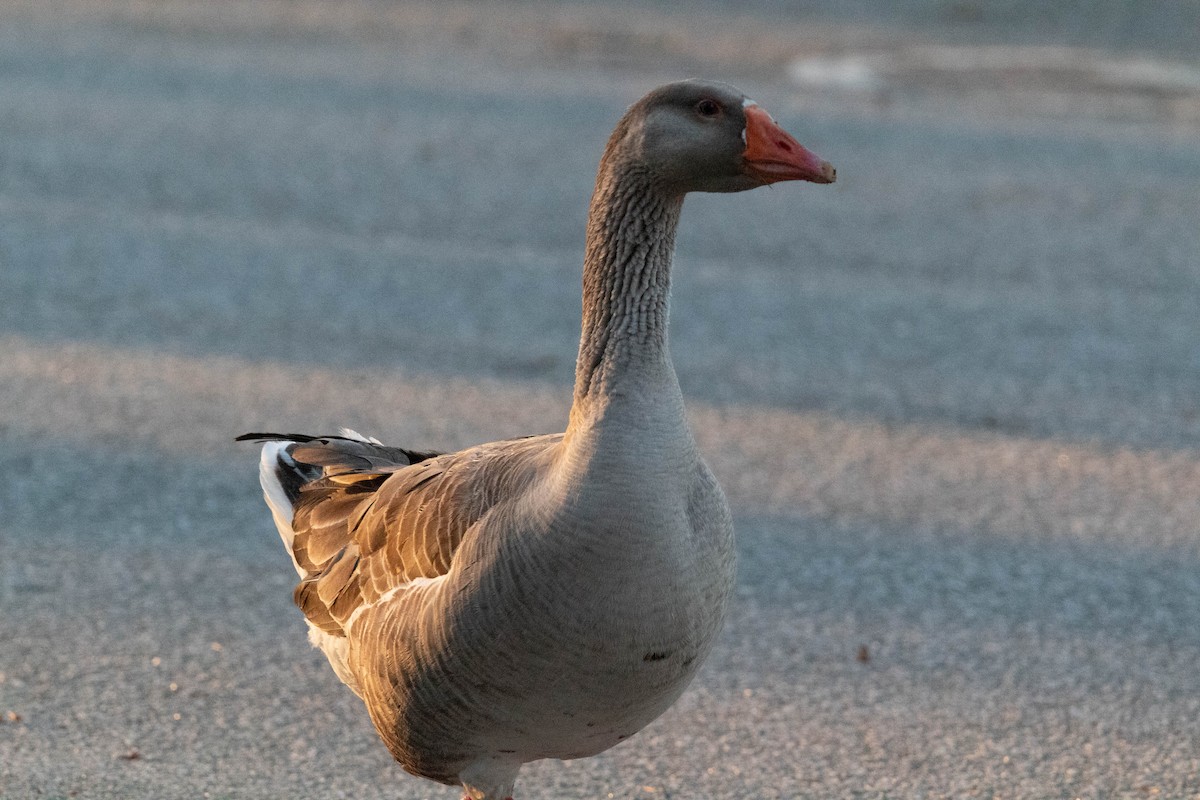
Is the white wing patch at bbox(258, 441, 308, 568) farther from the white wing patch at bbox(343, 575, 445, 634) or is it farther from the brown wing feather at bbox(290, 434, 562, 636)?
the white wing patch at bbox(343, 575, 445, 634)

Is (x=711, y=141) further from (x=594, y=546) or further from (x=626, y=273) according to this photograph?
(x=594, y=546)

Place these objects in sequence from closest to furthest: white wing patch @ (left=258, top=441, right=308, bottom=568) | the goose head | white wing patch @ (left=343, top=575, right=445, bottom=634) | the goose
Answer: the goose
the goose head
white wing patch @ (left=343, top=575, right=445, bottom=634)
white wing patch @ (left=258, top=441, right=308, bottom=568)

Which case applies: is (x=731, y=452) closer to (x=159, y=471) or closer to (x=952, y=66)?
(x=159, y=471)

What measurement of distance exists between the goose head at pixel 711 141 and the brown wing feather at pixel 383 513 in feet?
2.46

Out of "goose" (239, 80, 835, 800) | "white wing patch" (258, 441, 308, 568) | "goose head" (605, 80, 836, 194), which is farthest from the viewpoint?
"white wing patch" (258, 441, 308, 568)

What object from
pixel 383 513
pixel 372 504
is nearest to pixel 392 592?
pixel 383 513

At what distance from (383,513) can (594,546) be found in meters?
0.88

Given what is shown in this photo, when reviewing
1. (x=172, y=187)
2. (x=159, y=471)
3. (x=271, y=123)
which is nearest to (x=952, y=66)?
(x=271, y=123)

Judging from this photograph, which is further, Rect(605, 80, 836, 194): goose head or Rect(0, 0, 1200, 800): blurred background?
Rect(0, 0, 1200, 800): blurred background

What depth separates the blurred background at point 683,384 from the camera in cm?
448

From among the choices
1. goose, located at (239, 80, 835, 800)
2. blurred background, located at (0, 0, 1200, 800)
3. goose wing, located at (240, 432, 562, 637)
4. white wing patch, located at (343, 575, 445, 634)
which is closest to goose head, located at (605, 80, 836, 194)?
goose, located at (239, 80, 835, 800)

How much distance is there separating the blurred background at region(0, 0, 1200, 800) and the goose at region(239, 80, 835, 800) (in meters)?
0.79

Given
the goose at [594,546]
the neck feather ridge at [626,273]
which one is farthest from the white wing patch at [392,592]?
the neck feather ridge at [626,273]

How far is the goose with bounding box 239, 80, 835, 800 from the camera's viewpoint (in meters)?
3.18
